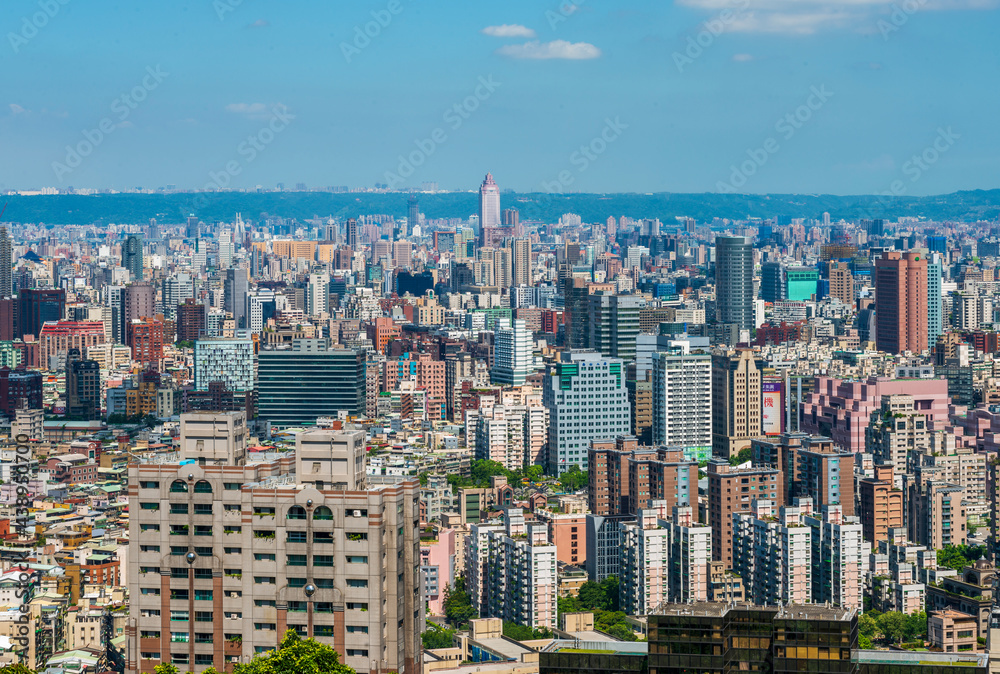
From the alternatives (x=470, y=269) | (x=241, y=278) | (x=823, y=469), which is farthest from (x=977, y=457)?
(x=470, y=269)

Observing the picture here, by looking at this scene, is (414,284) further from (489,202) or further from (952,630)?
(952,630)

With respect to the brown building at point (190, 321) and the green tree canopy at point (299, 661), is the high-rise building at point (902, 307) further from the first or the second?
the green tree canopy at point (299, 661)

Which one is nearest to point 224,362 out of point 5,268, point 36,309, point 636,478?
point 36,309

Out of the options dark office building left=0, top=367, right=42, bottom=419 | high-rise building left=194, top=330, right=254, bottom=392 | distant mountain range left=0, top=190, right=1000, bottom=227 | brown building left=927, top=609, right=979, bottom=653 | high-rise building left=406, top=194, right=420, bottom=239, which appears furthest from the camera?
high-rise building left=406, top=194, right=420, bottom=239

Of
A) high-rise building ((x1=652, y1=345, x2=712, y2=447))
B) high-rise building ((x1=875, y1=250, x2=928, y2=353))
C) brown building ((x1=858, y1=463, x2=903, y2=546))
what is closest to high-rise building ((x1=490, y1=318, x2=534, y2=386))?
high-rise building ((x1=652, y1=345, x2=712, y2=447))

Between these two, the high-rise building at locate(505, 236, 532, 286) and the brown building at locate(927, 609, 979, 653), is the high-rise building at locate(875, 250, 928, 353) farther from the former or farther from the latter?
the brown building at locate(927, 609, 979, 653)

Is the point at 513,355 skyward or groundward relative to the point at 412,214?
groundward
